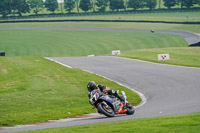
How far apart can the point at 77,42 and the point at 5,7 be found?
79.1m

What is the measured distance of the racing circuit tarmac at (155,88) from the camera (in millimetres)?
14617

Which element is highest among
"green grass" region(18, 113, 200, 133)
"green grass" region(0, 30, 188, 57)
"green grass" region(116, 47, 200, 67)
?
"green grass" region(18, 113, 200, 133)

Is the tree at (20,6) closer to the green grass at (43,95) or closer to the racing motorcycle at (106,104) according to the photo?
the green grass at (43,95)

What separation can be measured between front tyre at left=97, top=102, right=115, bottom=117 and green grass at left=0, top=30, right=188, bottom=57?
4823 centimetres

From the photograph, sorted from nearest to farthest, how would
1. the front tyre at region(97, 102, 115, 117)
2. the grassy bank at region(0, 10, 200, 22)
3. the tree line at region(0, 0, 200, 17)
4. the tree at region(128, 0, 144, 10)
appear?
1. the front tyre at region(97, 102, 115, 117)
2. the grassy bank at region(0, 10, 200, 22)
3. the tree line at region(0, 0, 200, 17)
4. the tree at region(128, 0, 144, 10)

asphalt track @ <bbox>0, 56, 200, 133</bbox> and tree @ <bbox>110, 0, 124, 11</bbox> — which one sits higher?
tree @ <bbox>110, 0, 124, 11</bbox>

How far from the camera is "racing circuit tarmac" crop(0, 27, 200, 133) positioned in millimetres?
14617

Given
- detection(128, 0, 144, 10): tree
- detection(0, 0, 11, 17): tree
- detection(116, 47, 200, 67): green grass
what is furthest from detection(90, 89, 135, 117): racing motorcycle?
detection(128, 0, 144, 10): tree

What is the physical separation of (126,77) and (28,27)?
85682 mm

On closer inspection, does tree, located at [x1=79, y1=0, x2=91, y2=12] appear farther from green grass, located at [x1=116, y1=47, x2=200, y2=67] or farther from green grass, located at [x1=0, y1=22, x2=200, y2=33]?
green grass, located at [x1=116, y1=47, x2=200, y2=67]

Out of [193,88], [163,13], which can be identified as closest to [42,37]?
[163,13]

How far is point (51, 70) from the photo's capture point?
2875 cm

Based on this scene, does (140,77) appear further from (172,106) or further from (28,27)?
(28,27)

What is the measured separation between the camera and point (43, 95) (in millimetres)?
19375
